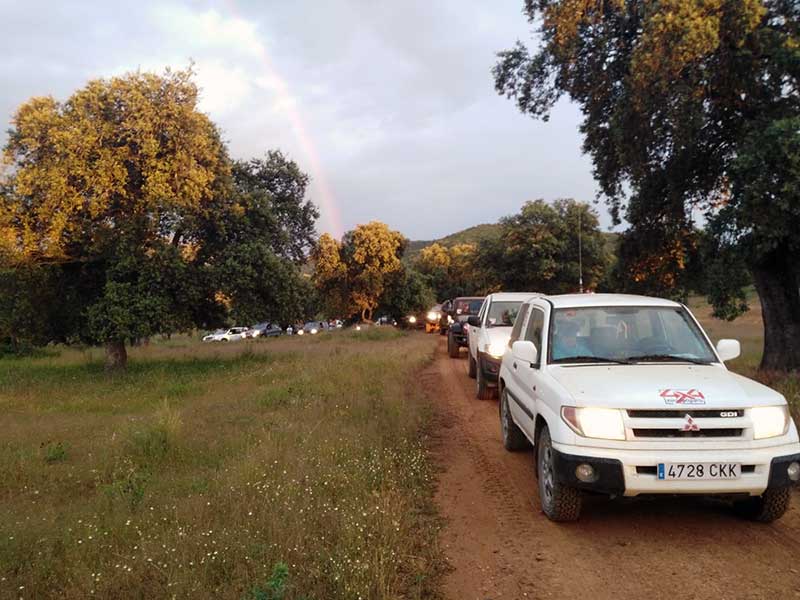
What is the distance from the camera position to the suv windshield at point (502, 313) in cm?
1198

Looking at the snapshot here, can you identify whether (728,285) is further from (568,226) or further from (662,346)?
(568,226)

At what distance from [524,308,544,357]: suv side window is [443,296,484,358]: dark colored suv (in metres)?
11.9

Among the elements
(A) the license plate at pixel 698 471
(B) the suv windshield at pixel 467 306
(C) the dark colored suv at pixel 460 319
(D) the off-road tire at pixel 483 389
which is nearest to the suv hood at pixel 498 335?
(D) the off-road tire at pixel 483 389

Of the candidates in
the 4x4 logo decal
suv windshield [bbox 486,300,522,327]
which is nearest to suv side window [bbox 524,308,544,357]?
the 4x4 logo decal

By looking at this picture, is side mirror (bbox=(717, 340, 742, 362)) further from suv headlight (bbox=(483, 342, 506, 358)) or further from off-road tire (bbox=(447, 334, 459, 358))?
off-road tire (bbox=(447, 334, 459, 358))

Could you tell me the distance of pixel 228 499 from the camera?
5.27m

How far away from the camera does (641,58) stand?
11586 millimetres

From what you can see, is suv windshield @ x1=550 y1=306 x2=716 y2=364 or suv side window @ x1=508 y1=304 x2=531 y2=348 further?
suv side window @ x1=508 y1=304 x2=531 y2=348

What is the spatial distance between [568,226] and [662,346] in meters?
33.8

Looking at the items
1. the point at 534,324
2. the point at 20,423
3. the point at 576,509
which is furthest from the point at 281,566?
the point at 20,423

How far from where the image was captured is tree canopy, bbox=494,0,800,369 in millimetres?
10828

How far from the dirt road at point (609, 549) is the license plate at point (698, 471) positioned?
2.02ft

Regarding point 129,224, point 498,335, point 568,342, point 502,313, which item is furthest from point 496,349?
point 129,224

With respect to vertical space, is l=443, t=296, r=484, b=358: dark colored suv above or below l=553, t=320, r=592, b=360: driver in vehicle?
below
